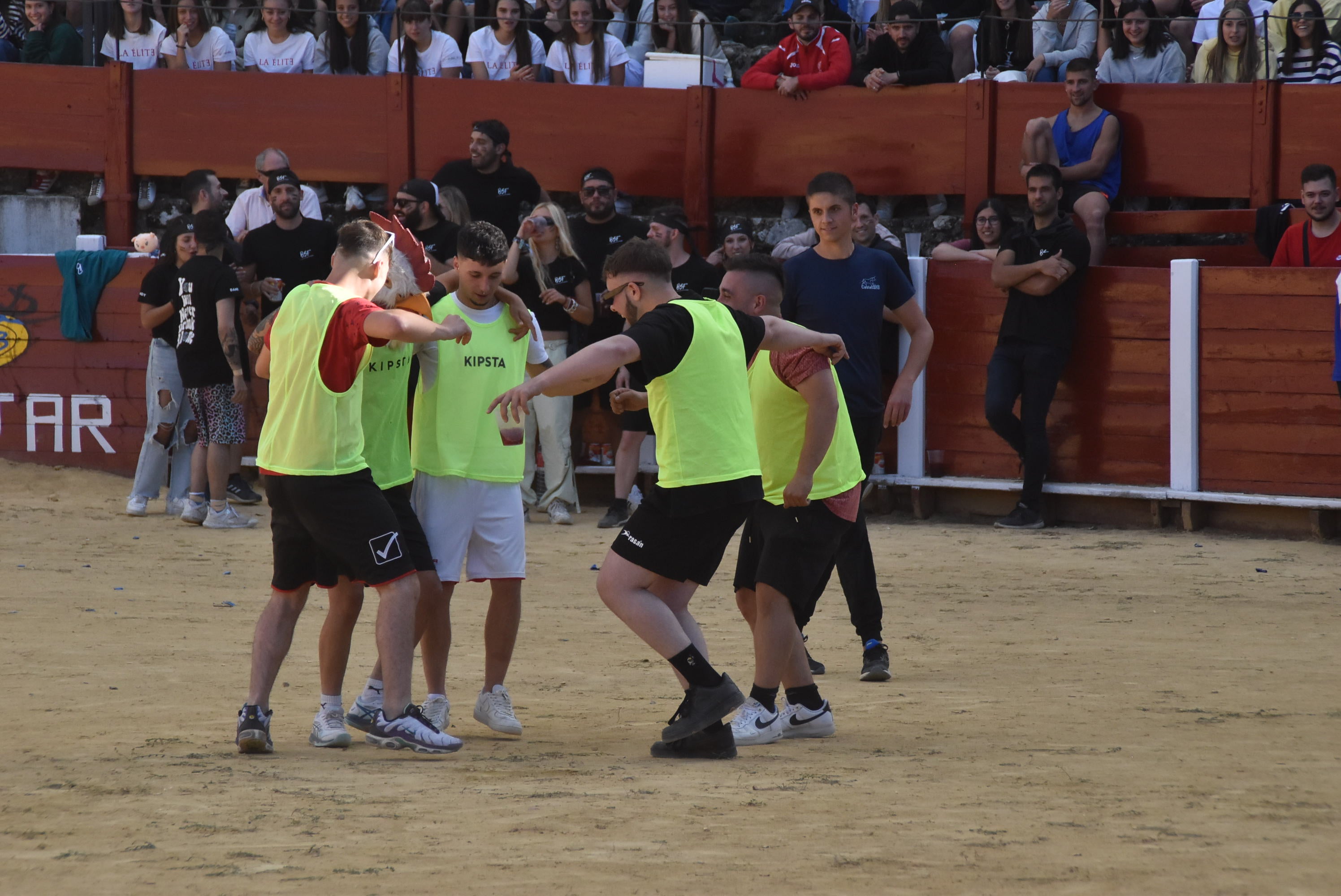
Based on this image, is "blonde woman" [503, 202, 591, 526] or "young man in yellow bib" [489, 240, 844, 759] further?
"blonde woman" [503, 202, 591, 526]

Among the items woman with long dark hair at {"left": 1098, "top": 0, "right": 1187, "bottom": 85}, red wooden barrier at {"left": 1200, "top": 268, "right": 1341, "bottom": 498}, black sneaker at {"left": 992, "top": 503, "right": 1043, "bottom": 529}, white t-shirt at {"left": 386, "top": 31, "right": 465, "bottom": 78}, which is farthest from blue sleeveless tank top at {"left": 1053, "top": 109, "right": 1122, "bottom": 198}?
white t-shirt at {"left": 386, "top": 31, "right": 465, "bottom": 78}

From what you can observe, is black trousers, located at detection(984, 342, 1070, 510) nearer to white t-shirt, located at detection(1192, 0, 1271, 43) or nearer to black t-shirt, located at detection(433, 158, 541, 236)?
white t-shirt, located at detection(1192, 0, 1271, 43)

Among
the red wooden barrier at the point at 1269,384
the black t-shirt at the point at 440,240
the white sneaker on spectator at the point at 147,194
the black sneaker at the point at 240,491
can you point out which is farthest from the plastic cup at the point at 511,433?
the white sneaker on spectator at the point at 147,194

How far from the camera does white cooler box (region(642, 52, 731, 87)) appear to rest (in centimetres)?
1282

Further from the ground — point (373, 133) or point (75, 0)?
point (75, 0)

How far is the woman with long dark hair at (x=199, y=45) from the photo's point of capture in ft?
42.9

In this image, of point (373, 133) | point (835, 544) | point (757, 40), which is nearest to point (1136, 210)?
point (757, 40)

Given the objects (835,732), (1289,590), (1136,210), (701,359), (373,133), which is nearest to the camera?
(701,359)

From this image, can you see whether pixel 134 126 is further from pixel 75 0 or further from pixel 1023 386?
pixel 1023 386

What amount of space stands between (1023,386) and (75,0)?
340 inches

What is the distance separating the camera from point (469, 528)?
5.19 meters

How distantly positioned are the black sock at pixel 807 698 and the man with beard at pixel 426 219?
5.17 m

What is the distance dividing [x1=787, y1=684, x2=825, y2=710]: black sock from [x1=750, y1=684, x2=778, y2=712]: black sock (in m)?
0.07

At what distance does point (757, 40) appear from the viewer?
13781 millimetres
